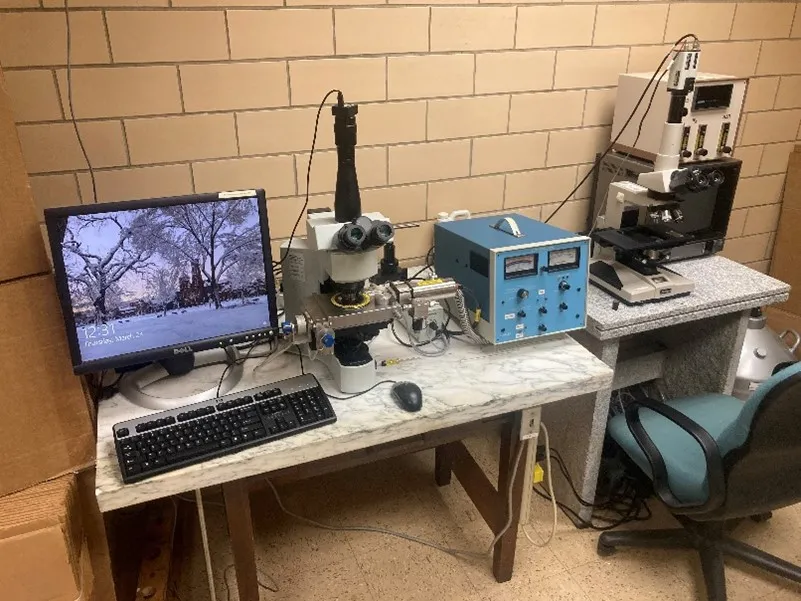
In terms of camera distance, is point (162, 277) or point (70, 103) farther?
point (70, 103)

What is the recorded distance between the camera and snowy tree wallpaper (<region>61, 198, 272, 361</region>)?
129 centimetres

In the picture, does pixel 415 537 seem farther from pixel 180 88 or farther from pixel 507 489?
pixel 180 88

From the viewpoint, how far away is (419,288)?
147 centimetres

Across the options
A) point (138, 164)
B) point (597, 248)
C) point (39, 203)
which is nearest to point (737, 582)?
point (597, 248)

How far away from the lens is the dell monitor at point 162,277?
1.27 metres

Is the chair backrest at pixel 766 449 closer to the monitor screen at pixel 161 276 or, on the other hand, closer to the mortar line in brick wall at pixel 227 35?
the monitor screen at pixel 161 276

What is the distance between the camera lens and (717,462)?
153 cm

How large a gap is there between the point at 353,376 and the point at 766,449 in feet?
3.26

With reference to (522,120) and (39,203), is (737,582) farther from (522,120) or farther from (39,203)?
(39,203)

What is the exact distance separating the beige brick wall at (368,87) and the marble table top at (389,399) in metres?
0.61

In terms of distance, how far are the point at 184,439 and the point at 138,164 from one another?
2.82 feet

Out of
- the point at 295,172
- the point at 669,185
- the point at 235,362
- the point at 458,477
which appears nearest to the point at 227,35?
the point at 295,172

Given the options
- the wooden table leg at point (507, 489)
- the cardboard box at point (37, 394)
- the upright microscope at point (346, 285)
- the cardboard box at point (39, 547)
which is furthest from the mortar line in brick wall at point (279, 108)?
the wooden table leg at point (507, 489)

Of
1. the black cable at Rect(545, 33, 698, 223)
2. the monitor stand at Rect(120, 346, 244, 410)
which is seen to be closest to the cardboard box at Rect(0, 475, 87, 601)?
the monitor stand at Rect(120, 346, 244, 410)
